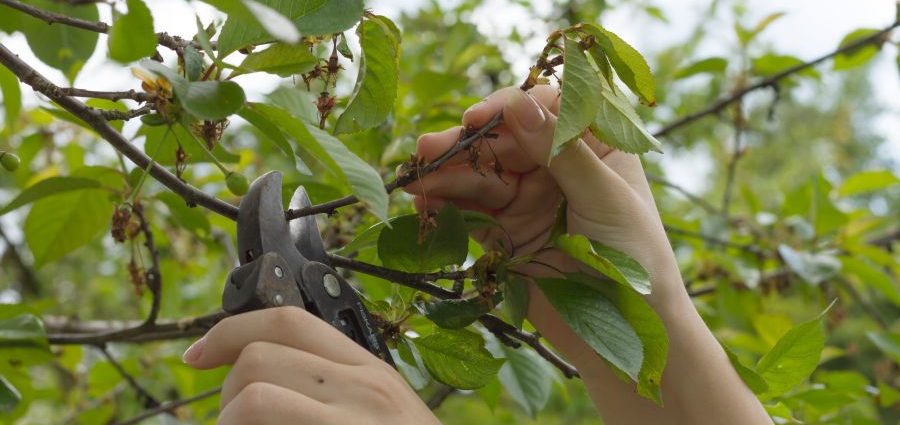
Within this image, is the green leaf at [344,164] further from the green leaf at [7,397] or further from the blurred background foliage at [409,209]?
the green leaf at [7,397]

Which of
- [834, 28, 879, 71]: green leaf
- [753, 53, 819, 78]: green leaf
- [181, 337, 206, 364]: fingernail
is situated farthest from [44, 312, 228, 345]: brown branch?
[834, 28, 879, 71]: green leaf

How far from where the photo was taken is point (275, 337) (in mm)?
703

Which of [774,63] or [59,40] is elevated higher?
[774,63]

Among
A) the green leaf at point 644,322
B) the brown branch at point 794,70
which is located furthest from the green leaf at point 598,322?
the brown branch at point 794,70

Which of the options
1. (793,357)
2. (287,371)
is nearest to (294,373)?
(287,371)

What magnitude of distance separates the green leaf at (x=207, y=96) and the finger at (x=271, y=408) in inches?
7.5

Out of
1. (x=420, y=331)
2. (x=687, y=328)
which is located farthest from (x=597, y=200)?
(x=420, y=331)

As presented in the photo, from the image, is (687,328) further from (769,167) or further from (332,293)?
(769,167)

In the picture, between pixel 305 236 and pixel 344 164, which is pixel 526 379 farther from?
pixel 344 164

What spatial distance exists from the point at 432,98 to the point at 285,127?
37.3 inches

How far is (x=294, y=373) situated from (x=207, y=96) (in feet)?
0.67

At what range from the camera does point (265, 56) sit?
74 centimetres

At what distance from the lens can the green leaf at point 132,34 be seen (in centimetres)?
62

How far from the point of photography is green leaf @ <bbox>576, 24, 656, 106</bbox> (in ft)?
2.53
